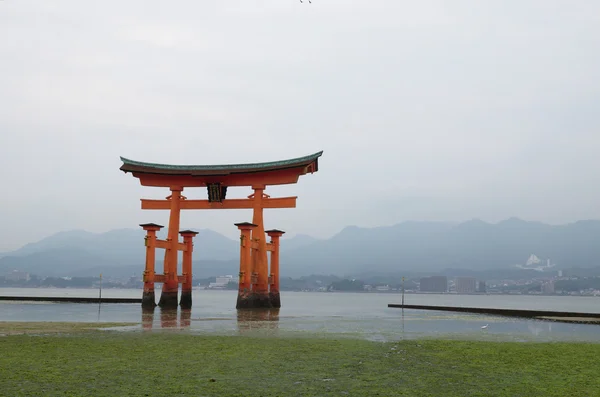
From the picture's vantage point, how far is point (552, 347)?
1284 centimetres

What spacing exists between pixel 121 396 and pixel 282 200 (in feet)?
94.4

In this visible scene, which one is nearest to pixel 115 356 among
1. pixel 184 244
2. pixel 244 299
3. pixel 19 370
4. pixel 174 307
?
pixel 19 370

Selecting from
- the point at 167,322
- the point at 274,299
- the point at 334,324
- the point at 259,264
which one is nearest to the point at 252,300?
the point at 259,264

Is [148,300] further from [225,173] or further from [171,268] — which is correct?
[225,173]

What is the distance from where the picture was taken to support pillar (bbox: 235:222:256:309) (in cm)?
3294

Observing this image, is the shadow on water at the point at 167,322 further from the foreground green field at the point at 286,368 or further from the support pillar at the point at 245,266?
the foreground green field at the point at 286,368

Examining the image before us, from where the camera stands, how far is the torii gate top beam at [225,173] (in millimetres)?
34625

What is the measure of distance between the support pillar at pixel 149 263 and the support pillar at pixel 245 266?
5515 mm

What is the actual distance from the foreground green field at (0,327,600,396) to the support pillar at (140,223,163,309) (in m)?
20.8

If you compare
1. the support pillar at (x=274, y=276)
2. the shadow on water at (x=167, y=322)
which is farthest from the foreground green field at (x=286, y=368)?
the support pillar at (x=274, y=276)

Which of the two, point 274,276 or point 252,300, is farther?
point 274,276

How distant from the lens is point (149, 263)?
1358 inches

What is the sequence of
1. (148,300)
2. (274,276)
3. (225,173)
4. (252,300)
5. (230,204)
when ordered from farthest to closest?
1. (274,276)
2. (230,204)
3. (225,173)
4. (148,300)
5. (252,300)

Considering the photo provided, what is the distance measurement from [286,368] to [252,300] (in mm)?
25393
